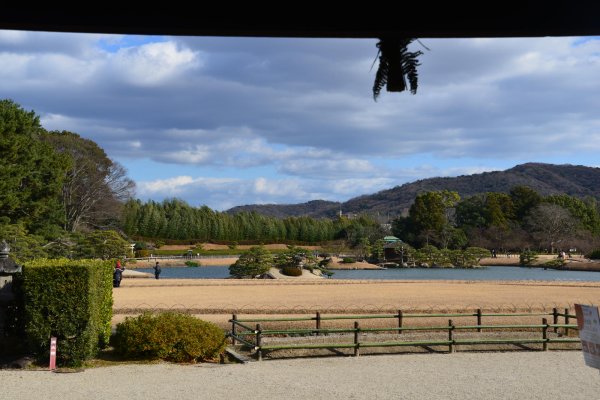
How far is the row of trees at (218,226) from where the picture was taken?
9862 cm

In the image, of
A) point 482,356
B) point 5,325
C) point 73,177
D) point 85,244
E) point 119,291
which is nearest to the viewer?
point 5,325

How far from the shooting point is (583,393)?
12336 millimetres

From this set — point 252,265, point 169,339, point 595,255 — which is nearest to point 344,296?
point 169,339

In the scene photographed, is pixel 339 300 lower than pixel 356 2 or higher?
lower

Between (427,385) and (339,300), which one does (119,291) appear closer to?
(339,300)

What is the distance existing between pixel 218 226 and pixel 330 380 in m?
93.1

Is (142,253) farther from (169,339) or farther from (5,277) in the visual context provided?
(169,339)

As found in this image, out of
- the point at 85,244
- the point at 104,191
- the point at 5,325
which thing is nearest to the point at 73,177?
the point at 104,191

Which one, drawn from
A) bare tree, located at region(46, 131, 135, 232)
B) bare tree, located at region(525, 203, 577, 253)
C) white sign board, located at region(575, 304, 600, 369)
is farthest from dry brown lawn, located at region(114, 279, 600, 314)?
bare tree, located at region(525, 203, 577, 253)

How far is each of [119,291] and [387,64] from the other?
30.9 meters

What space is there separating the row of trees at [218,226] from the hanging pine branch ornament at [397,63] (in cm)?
8920

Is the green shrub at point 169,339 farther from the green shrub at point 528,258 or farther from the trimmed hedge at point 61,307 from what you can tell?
the green shrub at point 528,258

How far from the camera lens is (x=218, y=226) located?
105688 millimetres

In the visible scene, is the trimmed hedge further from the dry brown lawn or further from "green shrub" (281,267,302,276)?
"green shrub" (281,267,302,276)
